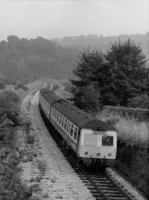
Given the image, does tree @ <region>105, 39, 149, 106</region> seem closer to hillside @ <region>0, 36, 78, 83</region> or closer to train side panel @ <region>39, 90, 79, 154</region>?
train side panel @ <region>39, 90, 79, 154</region>

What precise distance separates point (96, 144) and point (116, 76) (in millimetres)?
14322

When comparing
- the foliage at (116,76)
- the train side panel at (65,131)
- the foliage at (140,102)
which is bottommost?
the train side panel at (65,131)

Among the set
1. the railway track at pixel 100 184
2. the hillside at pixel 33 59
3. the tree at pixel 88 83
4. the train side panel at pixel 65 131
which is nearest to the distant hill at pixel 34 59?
the hillside at pixel 33 59

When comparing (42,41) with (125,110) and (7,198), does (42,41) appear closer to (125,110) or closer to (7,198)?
(125,110)

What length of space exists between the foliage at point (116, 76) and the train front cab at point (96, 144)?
11955 mm

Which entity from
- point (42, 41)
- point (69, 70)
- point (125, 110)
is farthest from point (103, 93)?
point (42, 41)

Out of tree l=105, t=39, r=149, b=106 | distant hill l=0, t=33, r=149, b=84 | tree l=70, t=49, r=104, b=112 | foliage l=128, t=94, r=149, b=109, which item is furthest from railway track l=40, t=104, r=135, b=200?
distant hill l=0, t=33, r=149, b=84

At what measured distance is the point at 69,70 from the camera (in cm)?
15662

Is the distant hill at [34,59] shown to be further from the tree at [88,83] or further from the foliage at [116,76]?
the foliage at [116,76]

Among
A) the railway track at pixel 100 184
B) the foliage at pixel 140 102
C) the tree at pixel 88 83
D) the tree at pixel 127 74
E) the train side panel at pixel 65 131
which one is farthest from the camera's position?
the tree at pixel 127 74

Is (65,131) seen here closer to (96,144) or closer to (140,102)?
(96,144)

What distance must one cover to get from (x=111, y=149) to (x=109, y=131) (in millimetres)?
798

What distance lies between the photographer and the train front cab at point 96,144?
1562cm

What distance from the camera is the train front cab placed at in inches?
615
